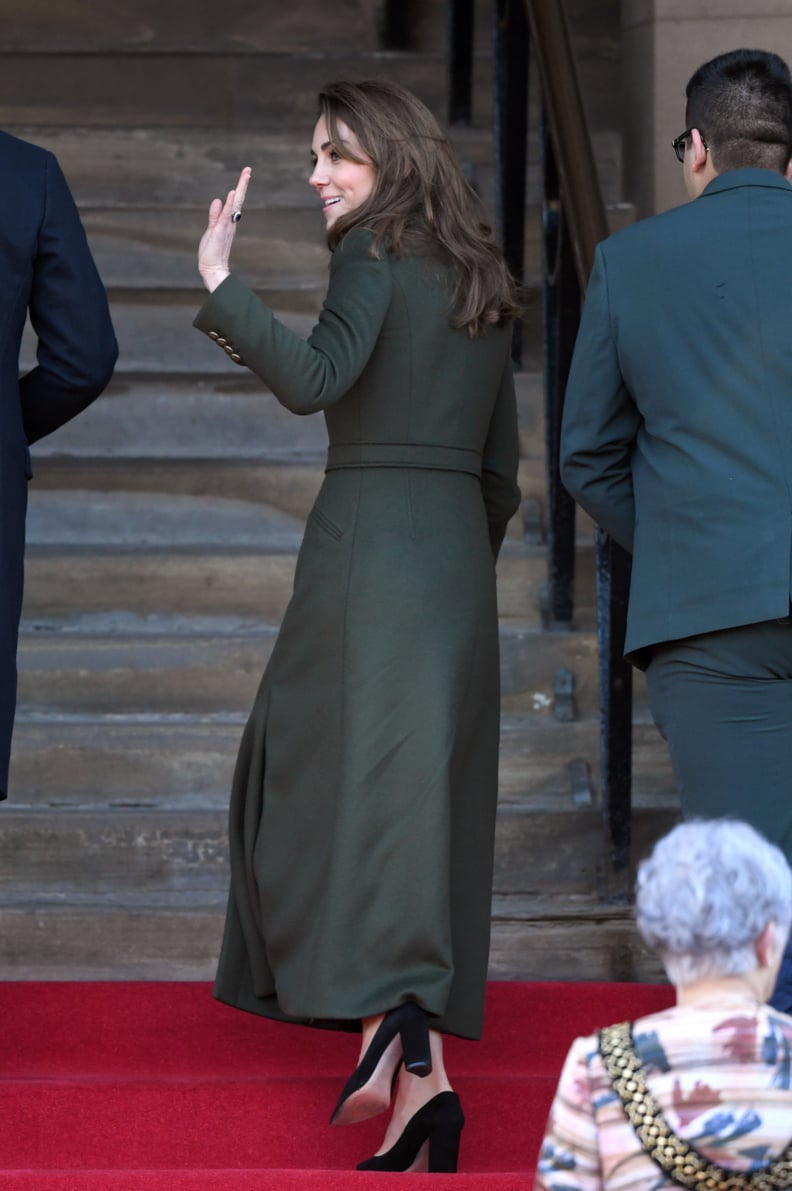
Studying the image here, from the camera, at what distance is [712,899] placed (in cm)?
165

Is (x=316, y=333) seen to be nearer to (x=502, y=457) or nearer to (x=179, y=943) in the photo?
(x=502, y=457)

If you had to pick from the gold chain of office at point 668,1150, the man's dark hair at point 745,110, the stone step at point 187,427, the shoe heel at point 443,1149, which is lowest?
the shoe heel at point 443,1149

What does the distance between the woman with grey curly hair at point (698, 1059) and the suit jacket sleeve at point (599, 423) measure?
Answer: 0.99m

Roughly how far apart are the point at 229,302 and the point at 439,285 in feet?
Result: 1.25

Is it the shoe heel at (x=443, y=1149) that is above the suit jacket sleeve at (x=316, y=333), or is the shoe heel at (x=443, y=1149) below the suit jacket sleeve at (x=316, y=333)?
below


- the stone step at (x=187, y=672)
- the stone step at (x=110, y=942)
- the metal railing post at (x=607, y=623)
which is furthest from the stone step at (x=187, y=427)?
the stone step at (x=110, y=942)

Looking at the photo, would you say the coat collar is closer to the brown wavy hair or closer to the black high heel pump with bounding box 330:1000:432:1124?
the brown wavy hair

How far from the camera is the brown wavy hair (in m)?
2.88

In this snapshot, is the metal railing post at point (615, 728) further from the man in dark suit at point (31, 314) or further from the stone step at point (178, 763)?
the man in dark suit at point (31, 314)

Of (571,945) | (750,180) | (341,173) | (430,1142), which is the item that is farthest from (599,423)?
(571,945)

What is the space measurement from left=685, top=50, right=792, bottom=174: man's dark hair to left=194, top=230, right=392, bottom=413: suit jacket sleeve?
0.51 metres

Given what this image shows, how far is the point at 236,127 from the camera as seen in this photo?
5789 mm

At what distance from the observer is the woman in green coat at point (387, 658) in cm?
276

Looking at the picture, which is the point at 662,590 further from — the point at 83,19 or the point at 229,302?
the point at 83,19
